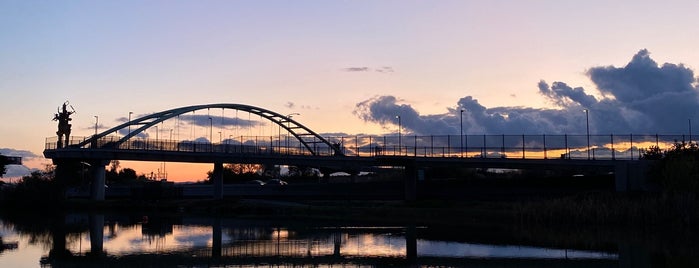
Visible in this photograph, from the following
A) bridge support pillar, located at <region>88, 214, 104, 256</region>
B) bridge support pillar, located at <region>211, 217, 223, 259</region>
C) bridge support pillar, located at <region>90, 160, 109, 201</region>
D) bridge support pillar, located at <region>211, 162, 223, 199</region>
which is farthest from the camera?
bridge support pillar, located at <region>211, 162, 223, 199</region>

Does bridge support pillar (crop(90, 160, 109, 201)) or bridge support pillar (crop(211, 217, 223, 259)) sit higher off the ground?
bridge support pillar (crop(90, 160, 109, 201))

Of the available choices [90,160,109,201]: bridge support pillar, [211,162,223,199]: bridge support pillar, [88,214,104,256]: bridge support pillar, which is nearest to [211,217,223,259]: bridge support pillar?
[88,214,104,256]: bridge support pillar

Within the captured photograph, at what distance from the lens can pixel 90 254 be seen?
3400cm

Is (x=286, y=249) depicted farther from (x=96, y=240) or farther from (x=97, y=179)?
(x=97, y=179)

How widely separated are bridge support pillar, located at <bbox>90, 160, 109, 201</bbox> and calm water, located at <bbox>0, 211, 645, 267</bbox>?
154ft

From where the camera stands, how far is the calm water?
3147 cm

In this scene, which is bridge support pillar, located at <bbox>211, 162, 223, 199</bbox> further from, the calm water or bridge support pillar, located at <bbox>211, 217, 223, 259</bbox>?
the calm water

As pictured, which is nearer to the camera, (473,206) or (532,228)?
(532,228)

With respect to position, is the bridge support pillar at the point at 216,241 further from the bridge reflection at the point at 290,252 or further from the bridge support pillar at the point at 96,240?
the bridge support pillar at the point at 96,240

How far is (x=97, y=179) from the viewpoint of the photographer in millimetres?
97750

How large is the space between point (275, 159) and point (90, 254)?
6812cm

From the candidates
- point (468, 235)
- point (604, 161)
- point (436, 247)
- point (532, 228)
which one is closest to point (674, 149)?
point (604, 161)

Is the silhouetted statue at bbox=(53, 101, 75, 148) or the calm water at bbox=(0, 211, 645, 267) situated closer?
the calm water at bbox=(0, 211, 645, 267)

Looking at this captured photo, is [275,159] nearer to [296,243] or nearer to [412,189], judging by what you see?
[412,189]
